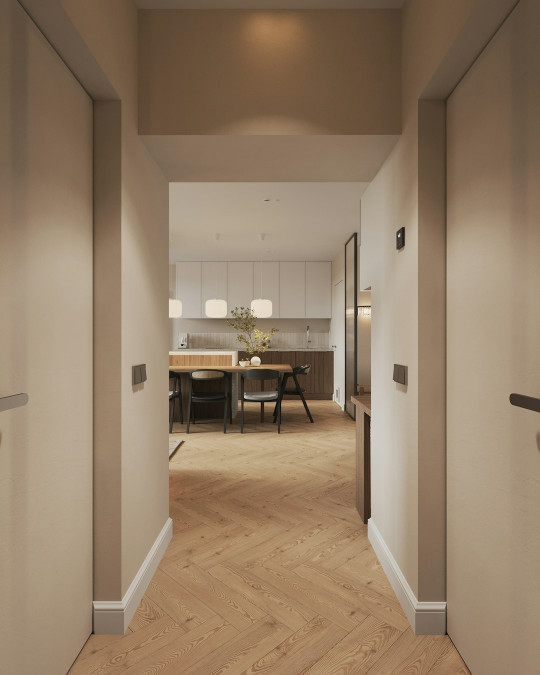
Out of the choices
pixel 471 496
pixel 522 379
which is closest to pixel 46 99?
pixel 522 379

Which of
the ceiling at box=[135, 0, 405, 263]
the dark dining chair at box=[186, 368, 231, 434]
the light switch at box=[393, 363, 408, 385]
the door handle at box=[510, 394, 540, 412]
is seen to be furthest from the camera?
the dark dining chair at box=[186, 368, 231, 434]

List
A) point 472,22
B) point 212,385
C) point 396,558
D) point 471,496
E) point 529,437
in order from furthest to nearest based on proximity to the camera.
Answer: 1. point 212,385
2. point 396,558
3. point 471,496
4. point 472,22
5. point 529,437

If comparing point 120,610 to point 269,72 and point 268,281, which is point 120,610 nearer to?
point 269,72

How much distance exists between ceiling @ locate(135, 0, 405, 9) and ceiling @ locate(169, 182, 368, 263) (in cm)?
215

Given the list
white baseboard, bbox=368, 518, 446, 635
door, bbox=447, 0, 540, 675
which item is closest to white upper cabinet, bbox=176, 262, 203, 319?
white baseboard, bbox=368, 518, 446, 635

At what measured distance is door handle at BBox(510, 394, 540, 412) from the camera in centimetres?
106

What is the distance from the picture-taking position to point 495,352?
4.39 ft

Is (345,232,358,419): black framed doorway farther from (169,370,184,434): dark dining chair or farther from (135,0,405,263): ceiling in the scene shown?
(169,370,184,434): dark dining chair

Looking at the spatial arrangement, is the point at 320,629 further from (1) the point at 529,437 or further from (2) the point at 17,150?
(2) the point at 17,150

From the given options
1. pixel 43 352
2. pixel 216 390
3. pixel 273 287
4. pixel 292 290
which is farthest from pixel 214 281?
pixel 43 352

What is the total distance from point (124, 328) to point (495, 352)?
4.46 feet

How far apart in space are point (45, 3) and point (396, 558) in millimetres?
2447

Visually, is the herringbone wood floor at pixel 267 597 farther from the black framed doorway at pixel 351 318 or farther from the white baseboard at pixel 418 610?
the black framed doorway at pixel 351 318

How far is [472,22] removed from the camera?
1.28 meters
